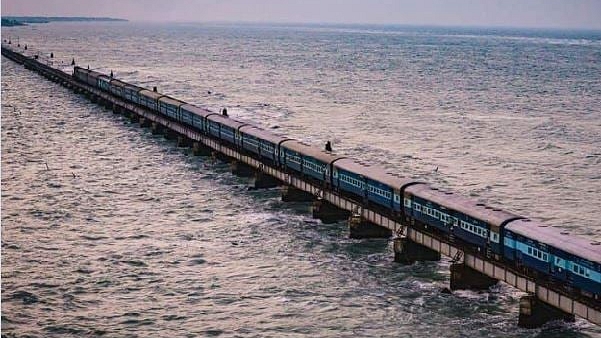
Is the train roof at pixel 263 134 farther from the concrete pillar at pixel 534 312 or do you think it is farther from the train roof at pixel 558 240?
the concrete pillar at pixel 534 312

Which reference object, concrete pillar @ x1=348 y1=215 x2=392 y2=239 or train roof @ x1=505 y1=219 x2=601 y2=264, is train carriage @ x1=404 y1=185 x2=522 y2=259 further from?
concrete pillar @ x1=348 y1=215 x2=392 y2=239

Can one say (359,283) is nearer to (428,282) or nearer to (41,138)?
(428,282)

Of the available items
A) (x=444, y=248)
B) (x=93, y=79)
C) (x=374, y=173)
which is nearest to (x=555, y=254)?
(x=444, y=248)

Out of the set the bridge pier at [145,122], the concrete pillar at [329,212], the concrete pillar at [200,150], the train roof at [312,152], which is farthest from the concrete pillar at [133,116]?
the concrete pillar at [329,212]

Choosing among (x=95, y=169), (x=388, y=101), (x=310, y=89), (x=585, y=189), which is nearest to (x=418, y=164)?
(x=585, y=189)

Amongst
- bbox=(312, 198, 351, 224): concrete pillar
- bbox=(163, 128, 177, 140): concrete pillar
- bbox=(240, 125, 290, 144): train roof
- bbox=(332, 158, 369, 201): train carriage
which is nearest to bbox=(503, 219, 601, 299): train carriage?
bbox=(332, 158, 369, 201): train carriage
